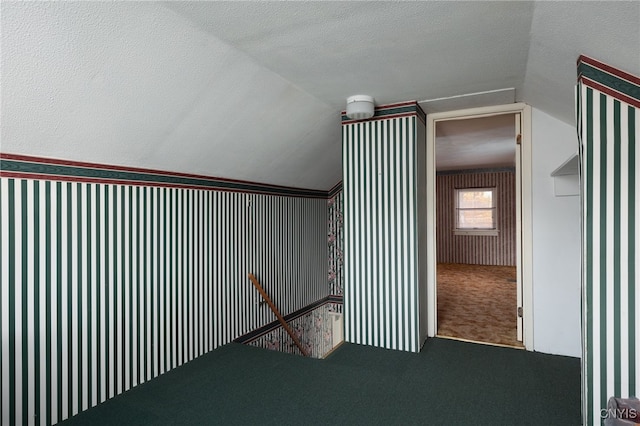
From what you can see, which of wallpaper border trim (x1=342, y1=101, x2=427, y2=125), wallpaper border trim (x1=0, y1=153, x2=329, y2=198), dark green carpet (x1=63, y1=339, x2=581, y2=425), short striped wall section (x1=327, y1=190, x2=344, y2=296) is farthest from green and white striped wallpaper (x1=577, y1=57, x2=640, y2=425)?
short striped wall section (x1=327, y1=190, x2=344, y2=296)

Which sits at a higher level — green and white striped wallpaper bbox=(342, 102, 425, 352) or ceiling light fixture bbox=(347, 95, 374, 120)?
ceiling light fixture bbox=(347, 95, 374, 120)

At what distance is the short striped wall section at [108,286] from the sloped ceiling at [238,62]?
0.33m

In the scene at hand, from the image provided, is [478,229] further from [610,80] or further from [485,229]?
[610,80]

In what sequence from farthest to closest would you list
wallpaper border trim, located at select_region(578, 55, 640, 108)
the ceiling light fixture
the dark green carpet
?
the ceiling light fixture < the dark green carpet < wallpaper border trim, located at select_region(578, 55, 640, 108)

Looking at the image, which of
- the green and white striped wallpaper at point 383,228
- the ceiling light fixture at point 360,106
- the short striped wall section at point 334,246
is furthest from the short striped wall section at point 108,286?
the short striped wall section at point 334,246

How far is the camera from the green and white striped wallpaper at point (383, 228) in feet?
11.0

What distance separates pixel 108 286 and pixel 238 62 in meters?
1.75

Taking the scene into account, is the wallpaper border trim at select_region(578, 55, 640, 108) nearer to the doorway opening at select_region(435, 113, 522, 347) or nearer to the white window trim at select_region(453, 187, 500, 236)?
the doorway opening at select_region(435, 113, 522, 347)

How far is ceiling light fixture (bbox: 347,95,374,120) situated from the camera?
10.5 feet

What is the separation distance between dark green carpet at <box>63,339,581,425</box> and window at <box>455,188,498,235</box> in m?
5.79

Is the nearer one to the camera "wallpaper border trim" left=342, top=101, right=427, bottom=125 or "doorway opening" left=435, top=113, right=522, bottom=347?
"wallpaper border trim" left=342, top=101, right=427, bottom=125

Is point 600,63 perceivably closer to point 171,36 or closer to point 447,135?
point 171,36

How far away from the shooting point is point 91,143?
2324mm

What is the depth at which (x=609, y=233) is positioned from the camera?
1.97 m
